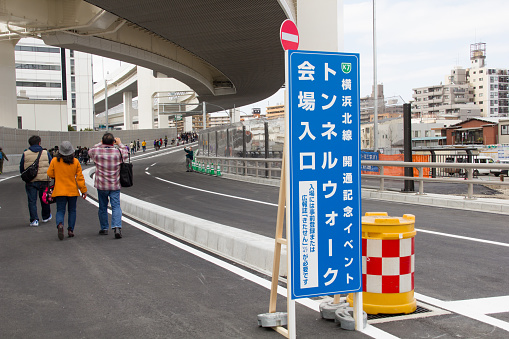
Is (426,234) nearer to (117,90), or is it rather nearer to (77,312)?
(77,312)

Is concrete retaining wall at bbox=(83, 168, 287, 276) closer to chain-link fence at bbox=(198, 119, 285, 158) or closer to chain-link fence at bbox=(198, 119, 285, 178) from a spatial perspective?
chain-link fence at bbox=(198, 119, 285, 178)

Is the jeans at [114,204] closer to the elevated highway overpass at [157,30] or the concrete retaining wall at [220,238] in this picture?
the concrete retaining wall at [220,238]

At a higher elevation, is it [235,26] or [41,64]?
[41,64]

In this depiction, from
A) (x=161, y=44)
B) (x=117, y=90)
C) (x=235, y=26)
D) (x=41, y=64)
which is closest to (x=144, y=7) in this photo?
(x=235, y=26)

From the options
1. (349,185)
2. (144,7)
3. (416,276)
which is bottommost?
(416,276)

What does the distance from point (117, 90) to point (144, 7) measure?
67.9 m

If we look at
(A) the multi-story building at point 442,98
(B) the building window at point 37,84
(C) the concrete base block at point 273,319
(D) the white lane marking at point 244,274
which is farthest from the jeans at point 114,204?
(A) the multi-story building at point 442,98

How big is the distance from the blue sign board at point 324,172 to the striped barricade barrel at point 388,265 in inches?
12.5

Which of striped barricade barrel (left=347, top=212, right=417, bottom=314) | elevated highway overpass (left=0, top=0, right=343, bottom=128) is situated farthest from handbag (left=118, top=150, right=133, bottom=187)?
elevated highway overpass (left=0, top=0, right=343, bottom=128)

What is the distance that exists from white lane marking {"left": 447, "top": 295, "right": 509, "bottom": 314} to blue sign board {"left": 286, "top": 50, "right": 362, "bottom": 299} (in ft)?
4.35

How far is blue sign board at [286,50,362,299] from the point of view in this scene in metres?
4.50

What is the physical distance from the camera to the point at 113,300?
18.5ft

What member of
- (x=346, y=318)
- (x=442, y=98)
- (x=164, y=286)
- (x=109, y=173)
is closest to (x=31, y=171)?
(x=109, y=173)

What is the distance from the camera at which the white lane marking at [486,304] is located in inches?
202
